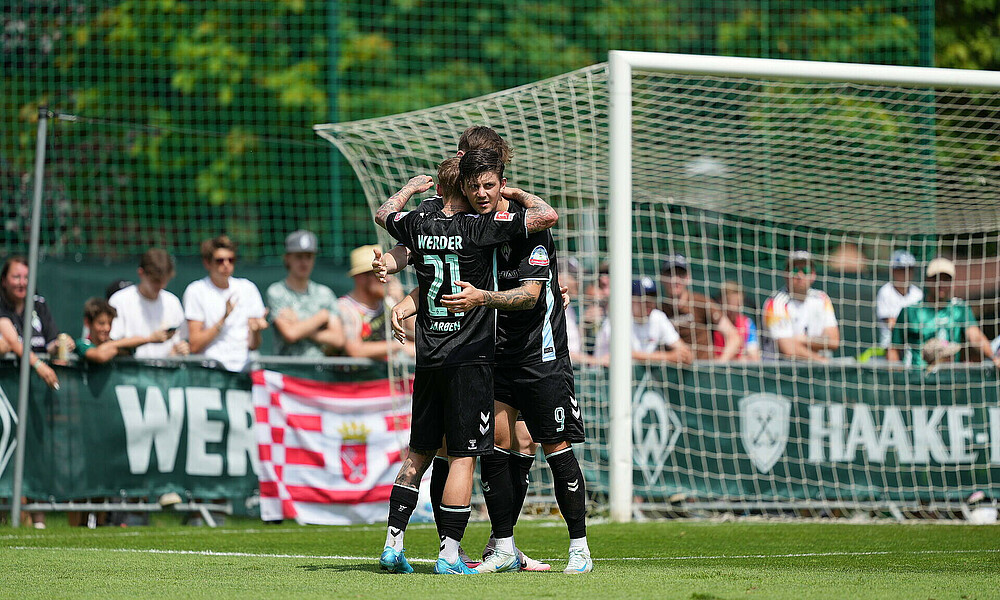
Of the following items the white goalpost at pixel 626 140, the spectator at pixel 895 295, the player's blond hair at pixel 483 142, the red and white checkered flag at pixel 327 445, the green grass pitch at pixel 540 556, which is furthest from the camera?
the spectator at pixel 895 295

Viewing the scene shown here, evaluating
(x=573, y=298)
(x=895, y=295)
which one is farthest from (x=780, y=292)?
(x=573, y=298)

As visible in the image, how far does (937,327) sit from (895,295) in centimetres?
100

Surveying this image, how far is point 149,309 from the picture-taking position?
10031 mm

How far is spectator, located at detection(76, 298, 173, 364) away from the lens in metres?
9.27

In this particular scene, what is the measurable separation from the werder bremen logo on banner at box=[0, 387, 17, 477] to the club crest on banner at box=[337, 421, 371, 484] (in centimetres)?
241

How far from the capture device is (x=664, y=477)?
1002cm

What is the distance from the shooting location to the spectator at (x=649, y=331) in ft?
34.7

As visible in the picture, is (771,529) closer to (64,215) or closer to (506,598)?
(506,598)

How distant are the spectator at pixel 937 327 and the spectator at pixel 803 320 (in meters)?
0.57

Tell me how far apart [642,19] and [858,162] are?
8291mm

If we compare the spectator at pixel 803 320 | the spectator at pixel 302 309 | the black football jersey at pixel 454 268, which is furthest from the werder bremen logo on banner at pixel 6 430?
the spectator at pixel 803 320

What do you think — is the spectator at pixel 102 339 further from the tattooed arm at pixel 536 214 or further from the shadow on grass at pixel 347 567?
the tattooed arm at pixel 536 214

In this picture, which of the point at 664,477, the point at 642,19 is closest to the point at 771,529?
the point at 664,477

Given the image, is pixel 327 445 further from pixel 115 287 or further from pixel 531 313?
pixel 531 313
